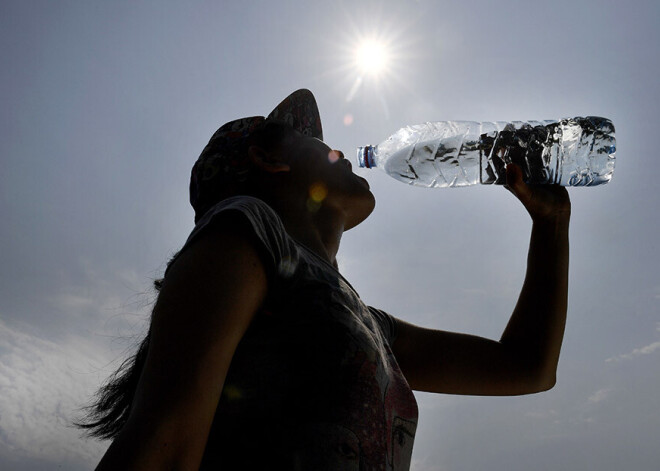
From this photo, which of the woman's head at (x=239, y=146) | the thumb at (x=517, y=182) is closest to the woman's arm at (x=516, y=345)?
the thumb at (x=517, y=182)

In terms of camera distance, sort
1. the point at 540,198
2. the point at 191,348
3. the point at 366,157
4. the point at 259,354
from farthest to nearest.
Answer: the point at 366,157 < the point at 540,198 < the point at 259,354 < the point at 191,348

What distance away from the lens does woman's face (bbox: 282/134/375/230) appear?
2262mm

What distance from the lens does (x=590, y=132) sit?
123 inches

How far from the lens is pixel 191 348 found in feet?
3.47

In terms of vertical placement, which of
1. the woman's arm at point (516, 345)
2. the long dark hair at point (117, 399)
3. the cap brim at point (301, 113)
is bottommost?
the long dark hair at point (117, 399)

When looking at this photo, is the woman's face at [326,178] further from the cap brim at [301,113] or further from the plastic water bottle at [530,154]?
the plastic water bottle at [530,154]

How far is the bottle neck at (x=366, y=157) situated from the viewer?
360cm

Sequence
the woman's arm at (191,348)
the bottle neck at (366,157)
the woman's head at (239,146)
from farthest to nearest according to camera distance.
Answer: the bottle neck at (366,157) < the woman's head at (239,146) < the woman's arm at (191,348)

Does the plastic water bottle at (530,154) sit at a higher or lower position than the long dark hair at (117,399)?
higher

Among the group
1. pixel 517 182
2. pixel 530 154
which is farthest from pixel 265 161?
pixel 530 154

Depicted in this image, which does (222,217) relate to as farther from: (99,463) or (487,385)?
(487,385)

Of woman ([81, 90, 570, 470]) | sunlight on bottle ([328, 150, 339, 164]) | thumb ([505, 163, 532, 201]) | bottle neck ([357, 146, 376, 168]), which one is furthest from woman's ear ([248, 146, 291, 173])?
bottle neck ([357, 146, 376, 168])

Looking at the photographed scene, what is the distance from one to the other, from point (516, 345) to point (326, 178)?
4.23 feet

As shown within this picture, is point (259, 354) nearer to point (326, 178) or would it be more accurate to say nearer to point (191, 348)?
point (191, 348)
